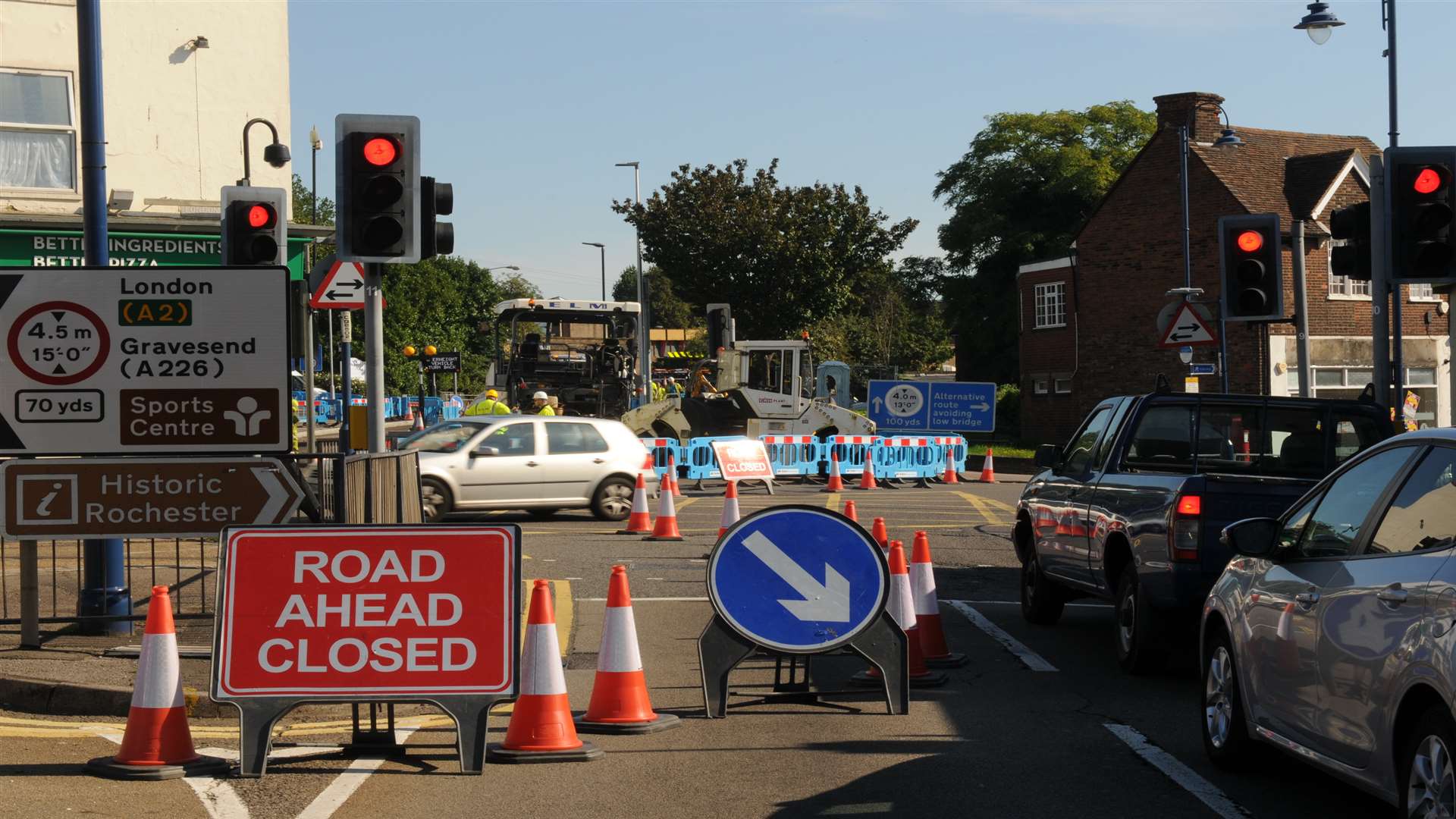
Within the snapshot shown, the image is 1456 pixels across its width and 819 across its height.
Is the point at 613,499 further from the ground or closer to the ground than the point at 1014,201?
closer to the ground

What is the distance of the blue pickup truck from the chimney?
36.4 m

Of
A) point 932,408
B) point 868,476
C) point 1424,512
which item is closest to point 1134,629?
point 1424,512

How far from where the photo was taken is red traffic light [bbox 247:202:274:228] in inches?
486

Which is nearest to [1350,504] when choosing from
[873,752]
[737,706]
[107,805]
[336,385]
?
[873,752]

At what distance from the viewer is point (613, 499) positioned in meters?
21.0

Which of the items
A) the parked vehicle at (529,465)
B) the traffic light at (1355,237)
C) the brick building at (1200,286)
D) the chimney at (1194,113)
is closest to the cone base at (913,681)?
the traffic light at (1355,237)

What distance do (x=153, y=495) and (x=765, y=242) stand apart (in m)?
42.3

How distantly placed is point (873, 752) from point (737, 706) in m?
1.36

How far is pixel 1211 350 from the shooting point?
42.8 m

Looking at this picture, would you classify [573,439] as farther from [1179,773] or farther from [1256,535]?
[1256,535]

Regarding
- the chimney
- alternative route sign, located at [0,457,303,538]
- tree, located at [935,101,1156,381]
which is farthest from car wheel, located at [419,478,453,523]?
tree, located at [935,101,1156,381]

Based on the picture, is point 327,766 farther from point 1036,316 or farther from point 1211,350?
point 1036,316

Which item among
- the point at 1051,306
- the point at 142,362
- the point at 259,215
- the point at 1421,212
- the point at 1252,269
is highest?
the point at 1051,306

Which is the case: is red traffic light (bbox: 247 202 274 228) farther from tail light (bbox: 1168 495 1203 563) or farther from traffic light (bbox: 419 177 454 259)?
tail light (bbox: 1168 495 1203 563)
